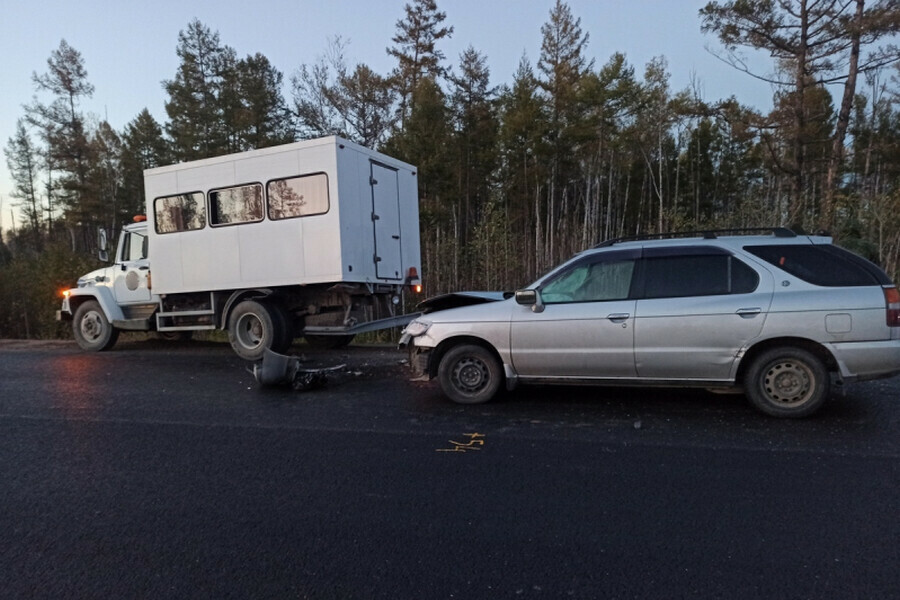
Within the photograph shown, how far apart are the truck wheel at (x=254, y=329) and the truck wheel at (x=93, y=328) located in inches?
138

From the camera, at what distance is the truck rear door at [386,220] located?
995 cm

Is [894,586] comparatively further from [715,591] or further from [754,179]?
[754,179]

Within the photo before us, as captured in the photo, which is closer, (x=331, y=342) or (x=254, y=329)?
(x=254, y=329)

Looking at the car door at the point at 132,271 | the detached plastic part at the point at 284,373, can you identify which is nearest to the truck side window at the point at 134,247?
Result: the car door at the point at 132,271

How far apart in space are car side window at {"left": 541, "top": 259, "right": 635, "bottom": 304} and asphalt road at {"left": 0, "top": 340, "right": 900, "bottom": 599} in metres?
1.15

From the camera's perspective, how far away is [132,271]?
1152 centimetres

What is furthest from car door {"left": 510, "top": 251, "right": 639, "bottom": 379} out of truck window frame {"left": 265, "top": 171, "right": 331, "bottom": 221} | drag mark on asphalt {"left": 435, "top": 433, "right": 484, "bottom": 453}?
truck window frame {"left": 265, "top": 171, "right": 331, "bottom": 221}

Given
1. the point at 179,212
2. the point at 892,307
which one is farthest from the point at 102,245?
the point at 892,307

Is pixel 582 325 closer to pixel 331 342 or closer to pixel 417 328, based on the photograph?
pixel 417 328

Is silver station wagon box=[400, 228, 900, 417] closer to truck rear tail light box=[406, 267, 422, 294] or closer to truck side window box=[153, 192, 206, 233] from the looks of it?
truck rear tail light box=[406, 267, 422, 294]

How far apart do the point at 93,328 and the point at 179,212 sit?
363 cm

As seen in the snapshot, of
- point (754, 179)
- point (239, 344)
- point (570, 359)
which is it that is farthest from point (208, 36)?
point (570, 359)

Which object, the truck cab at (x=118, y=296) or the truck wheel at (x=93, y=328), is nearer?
the truck cab at (x=118, y=296)

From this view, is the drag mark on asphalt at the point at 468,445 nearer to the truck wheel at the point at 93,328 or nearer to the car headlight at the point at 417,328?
the car headlight at the point at 417,328
